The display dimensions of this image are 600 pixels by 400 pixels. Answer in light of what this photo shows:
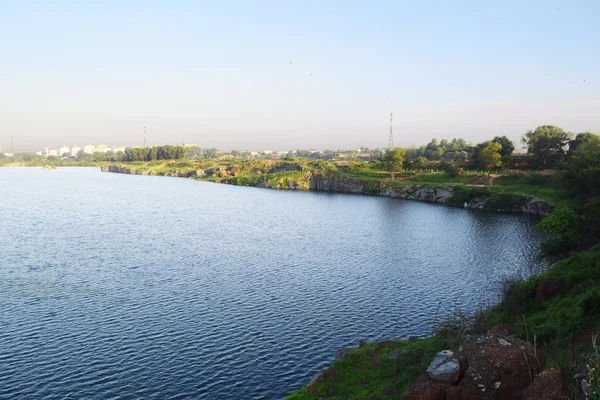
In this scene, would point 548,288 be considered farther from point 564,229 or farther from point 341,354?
point 564,229

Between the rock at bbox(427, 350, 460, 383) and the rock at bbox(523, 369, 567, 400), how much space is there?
3332 mm

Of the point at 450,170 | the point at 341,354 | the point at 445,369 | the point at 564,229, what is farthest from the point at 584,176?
the point at 450,170

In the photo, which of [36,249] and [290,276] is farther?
[36,249]

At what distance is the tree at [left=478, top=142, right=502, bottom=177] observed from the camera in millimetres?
163500

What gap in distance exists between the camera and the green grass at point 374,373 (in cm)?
2694

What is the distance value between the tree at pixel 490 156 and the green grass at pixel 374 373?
483 feet

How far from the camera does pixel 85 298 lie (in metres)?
50.3

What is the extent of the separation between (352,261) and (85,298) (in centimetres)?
3891

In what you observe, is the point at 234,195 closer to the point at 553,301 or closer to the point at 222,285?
the point at 222,285

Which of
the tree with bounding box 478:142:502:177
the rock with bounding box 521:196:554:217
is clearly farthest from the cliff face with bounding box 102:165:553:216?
the tree with bounding box 478:142:502:177

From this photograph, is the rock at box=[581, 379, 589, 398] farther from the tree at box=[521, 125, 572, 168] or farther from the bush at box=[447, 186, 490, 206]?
the tree at box=[521, 125, 572, 168]

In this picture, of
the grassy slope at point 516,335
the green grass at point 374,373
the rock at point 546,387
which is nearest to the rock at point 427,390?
the grassy slope at point 516,335

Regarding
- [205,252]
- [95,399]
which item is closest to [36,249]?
[205,252]

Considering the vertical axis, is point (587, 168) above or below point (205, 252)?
above
